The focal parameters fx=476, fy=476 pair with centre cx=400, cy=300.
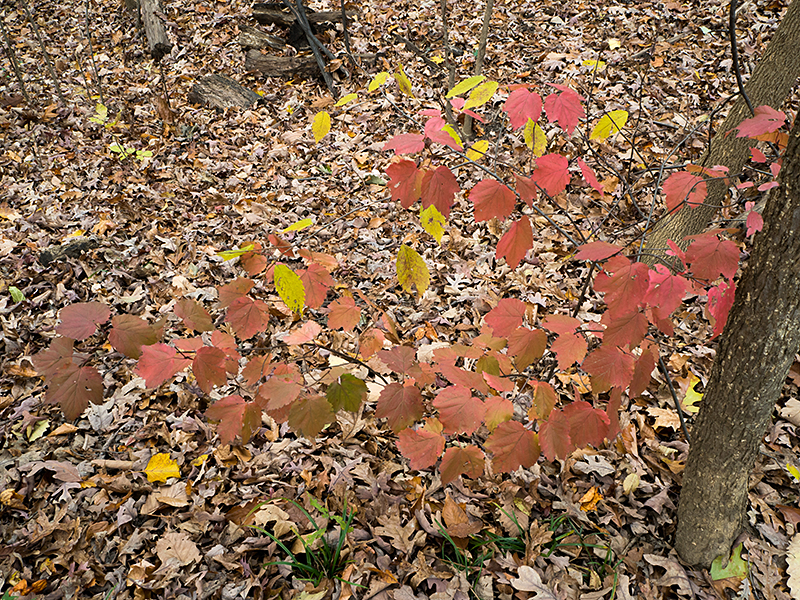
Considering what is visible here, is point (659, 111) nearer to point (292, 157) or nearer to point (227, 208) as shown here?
point (292, 157)

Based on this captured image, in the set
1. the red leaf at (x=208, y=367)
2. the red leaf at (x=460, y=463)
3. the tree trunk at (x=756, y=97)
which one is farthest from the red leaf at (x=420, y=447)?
the tree trunk at (x=756, y=97)

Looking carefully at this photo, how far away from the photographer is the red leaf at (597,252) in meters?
Answer: 1.50

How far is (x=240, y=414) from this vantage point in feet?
5.89

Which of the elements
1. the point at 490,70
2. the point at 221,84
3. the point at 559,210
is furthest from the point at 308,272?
the point at 221,84

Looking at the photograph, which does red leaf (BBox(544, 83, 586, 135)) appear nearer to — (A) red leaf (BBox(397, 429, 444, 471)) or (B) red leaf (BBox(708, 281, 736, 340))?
(B) red leaf (BBox(708, 281, 736, 340))

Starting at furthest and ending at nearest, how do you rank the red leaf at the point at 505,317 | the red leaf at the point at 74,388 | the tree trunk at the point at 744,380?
the red leaf at the point at 505,317 < the tree trunk at the point at 744,380 < the red leaf at the point at 74,388

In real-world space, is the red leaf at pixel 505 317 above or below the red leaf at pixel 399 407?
above

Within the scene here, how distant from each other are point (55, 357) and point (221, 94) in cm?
637

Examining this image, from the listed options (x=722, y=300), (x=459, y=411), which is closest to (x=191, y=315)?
(x=459, y=411)

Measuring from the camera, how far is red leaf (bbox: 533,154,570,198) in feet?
6.06

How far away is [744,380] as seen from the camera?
1.71m

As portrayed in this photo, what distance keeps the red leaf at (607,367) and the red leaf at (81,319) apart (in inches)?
64.3

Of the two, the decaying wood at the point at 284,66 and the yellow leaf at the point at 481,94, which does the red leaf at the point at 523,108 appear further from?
the decaying wood at the point at 284,66

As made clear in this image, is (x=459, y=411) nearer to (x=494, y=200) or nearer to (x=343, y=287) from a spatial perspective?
(x=494, y=200)
